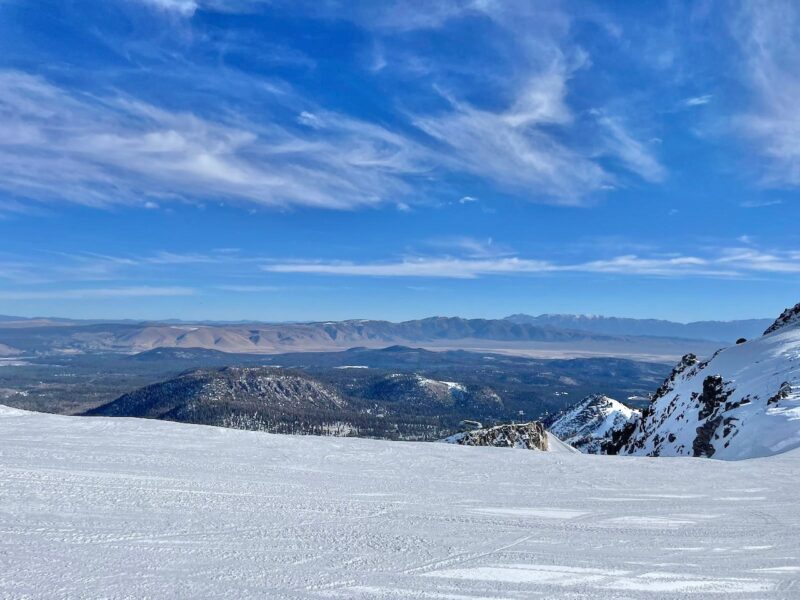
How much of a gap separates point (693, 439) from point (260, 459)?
113 feet

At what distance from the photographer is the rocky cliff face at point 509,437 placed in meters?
47.2

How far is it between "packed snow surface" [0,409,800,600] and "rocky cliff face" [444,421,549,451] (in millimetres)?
32602

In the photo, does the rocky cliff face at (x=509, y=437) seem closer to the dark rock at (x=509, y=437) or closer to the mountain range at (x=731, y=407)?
the dark rock at (x=509, y=437)

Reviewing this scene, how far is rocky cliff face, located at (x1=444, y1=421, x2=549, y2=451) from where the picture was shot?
155 feet

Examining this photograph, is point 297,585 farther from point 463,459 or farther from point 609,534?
point 463,459

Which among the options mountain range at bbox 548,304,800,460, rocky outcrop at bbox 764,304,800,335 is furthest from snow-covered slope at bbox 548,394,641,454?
mountain range at bbox 548,304,800,460

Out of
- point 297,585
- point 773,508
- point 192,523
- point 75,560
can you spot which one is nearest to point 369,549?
Result: point 297,585

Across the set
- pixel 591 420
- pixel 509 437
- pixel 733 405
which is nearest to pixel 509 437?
pixel 509 437

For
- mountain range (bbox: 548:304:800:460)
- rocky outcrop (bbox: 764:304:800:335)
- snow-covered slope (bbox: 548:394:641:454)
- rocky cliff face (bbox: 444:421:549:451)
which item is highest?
rocky outcrop (bbox: 764:304:800:335)

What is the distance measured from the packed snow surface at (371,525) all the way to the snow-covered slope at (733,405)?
15.5 metres

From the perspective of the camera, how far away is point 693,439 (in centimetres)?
3694

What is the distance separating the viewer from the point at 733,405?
37250 millimetres

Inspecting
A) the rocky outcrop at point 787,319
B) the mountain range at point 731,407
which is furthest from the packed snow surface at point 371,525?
the rocky outcrop at point 787,319

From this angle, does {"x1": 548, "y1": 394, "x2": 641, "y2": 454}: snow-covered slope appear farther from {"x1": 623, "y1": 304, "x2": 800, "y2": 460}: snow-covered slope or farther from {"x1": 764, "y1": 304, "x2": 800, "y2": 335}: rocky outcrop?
{"x1": 623, "y1": 304, "x2": 800, "y2": 460}: snow-covered slope
